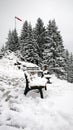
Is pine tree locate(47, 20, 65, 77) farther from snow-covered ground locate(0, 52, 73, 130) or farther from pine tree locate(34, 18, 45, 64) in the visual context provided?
snow-covered ground locate(0, 52, 73, 130)

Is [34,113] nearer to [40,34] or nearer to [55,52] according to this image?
[55,52]

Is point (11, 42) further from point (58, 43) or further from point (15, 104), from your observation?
point (15, 104)

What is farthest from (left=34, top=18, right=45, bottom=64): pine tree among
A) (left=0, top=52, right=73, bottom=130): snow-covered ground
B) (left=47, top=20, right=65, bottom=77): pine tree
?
(left=0, top=52, right=73, bottom=130): snow-covered ground

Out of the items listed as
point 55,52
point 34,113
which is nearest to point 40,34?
point 55,52

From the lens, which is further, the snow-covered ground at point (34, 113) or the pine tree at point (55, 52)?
the pine tree at point (55, 52)

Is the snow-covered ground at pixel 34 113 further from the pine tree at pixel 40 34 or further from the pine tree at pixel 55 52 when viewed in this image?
the pine tree at pixel 40 34

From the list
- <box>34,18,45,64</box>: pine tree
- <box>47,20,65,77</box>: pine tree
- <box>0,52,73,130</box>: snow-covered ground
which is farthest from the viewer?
<box>34,18,45,64</box>: pine tree

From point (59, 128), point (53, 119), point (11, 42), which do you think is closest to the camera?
point (59, 128)

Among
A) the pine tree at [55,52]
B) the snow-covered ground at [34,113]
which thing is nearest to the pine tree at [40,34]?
the pine tree at [55,52]

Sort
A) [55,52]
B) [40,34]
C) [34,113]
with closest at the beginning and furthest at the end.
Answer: [34,113] < [55,52] < [40,34]

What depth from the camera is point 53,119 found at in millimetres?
3676

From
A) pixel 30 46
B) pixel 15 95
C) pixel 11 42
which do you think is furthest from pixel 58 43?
pixel 15 95

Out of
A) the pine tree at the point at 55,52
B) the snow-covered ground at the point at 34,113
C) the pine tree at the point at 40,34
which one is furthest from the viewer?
the pine tree at the point at 40,34

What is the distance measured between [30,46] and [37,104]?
1946 cm
